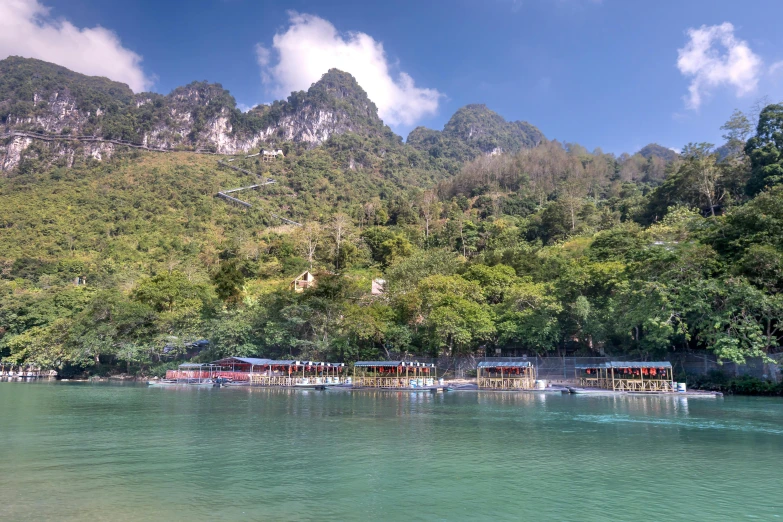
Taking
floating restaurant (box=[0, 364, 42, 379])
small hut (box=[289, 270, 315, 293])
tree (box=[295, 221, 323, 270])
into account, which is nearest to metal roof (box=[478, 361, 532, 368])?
small hut (box=[289, 270, 315, 293])

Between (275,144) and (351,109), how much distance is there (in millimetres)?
39617

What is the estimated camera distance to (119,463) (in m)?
13.3

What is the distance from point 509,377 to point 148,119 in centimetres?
14313

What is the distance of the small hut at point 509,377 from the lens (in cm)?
3579

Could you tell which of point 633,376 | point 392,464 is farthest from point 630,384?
point 392,464

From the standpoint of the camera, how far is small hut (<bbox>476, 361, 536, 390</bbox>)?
117 ft

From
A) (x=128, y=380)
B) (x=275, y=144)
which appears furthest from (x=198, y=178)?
(x=128, y=380)

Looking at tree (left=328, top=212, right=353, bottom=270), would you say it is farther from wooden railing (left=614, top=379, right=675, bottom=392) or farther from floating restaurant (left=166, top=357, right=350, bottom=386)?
wooden railing (left=614, top=379, right=675, bottom=392)

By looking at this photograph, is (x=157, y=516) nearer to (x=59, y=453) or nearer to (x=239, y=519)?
(x=239, y=519)

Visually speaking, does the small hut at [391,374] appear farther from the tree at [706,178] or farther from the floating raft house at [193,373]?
the tree at [706,178]

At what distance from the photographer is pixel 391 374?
38906 mm

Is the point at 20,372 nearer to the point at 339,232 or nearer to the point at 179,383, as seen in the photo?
the point at 179,383

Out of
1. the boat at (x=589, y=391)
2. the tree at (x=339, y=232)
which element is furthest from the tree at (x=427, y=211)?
the boat at (x=589, y=391)

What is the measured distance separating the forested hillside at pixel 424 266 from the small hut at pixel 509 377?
10.2 feet
